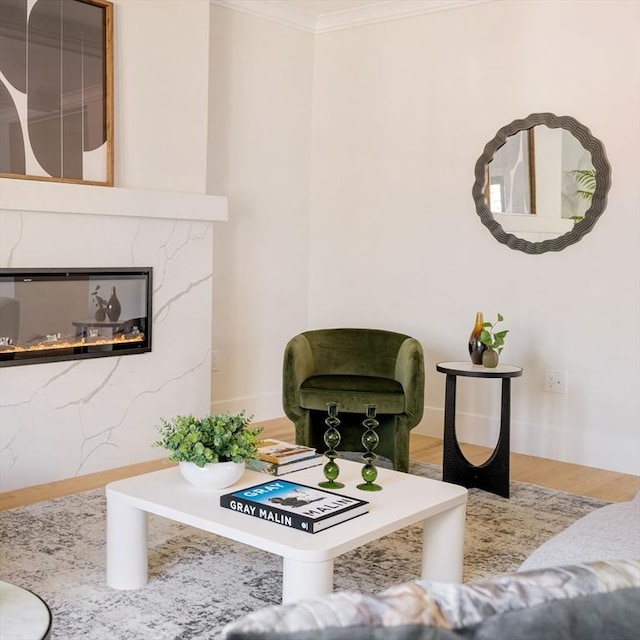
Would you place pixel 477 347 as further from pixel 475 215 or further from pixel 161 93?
pixel 161 93

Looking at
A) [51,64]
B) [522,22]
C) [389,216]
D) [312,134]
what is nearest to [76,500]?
[51,64]

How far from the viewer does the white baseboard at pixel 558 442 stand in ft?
14.4

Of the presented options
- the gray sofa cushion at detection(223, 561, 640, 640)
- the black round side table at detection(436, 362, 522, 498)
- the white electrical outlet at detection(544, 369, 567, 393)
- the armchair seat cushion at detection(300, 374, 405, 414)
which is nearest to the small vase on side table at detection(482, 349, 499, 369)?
the black round side table at detection(436, 362, 522, 498)

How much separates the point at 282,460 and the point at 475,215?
8.08 feet

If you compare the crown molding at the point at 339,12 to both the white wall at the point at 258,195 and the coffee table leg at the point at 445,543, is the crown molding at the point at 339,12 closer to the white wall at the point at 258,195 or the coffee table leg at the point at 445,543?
the white wall at the point at 258,195

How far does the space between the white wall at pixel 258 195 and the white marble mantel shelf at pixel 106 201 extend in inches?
23.1

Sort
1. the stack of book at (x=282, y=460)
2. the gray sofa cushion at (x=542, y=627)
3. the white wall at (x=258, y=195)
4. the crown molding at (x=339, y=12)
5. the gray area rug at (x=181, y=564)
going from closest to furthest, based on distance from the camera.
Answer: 1. the gray sofa cushion at (x=542, y=627)
2. the gray area rug at (x=181, y=564)
3. the stack of book at (x=282, y=460)
4. the crown molding at (x=339, y=12)
5. the white wall at (x=258, y=195)

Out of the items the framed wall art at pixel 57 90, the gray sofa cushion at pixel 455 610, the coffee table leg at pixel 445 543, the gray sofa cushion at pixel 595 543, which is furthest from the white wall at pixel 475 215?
the gray sofa cushion at pixel 455 610

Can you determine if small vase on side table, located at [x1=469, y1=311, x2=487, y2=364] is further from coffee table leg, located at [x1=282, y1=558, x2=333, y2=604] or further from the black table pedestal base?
coffee table leg, located at [x1=282, y1=558, x2=333, y2=604]

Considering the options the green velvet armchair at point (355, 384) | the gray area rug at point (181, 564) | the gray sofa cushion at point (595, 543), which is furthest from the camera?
the green velvet armchair at point (355, 384)

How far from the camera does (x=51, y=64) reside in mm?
3816

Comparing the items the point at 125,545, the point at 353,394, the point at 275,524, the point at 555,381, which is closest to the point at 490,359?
the point at 353,394

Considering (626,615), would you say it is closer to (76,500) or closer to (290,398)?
(76,500)

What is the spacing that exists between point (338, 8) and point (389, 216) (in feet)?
4.47
